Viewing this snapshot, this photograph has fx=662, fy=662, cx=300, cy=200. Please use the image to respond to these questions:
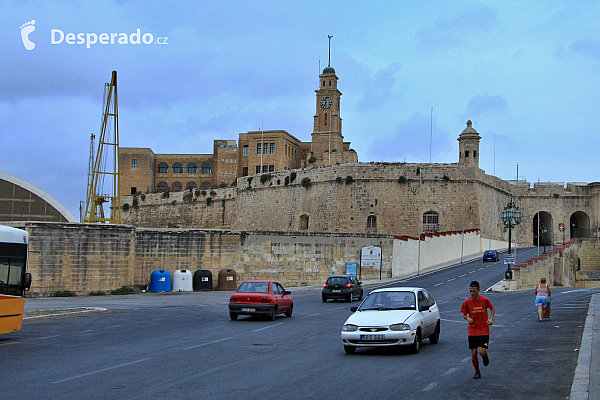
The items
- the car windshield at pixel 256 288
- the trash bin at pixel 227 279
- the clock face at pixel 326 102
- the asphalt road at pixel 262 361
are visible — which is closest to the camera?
the asphalt road at pixel 262 361

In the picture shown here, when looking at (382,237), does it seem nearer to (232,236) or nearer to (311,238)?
(311,238)

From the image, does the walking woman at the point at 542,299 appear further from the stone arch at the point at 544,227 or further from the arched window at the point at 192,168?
the arched window at the point at 192,168

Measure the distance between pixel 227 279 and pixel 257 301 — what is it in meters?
15.9

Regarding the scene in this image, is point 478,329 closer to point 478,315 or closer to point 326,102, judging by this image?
point 478,315

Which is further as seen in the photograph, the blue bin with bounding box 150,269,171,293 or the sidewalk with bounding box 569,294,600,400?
the blue bin with bounding box 150,269,171,293

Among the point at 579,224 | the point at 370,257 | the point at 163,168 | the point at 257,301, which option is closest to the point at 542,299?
the point at 257,301

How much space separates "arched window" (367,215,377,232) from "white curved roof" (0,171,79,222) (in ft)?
87.0

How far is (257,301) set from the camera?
62.5ft

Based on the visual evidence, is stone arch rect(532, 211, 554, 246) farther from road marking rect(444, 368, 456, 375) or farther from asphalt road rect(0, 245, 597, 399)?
road marking rect(444, 368, 456, 375)

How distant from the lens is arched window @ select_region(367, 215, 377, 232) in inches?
2201

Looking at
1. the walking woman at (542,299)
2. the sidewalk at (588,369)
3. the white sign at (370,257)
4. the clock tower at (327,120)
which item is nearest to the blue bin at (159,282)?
the white sign at (370,257)

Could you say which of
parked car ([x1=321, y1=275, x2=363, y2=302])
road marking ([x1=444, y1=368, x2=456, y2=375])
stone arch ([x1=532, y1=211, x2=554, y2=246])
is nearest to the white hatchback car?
road marking ([x1=444, y1=368, x2=456, y2=375])

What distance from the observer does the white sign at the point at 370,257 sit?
133 feet

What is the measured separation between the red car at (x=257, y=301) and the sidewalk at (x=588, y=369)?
27.4 ft
